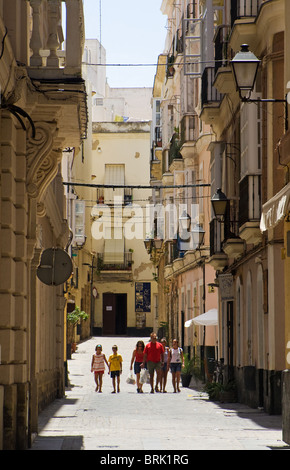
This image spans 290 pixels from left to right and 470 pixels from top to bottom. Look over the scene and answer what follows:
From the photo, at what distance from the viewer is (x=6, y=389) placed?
39.8 ft

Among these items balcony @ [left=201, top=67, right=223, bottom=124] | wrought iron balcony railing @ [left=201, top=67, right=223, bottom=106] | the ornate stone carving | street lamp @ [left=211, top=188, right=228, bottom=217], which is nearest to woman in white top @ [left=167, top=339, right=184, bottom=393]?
balcony @ [left=201, top=67, right=223, bottom=124]

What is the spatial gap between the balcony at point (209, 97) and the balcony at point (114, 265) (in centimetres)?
3902

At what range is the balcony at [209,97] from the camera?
86.7 ft

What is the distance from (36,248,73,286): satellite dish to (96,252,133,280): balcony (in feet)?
162

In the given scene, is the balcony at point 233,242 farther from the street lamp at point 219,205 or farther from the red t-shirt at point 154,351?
the red t-shirt at point 154,351

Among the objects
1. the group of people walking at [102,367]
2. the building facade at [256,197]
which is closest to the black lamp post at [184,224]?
the group of people walking at [102,367]

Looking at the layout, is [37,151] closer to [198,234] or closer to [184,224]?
[198,234]

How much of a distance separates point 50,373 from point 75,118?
1018 cm

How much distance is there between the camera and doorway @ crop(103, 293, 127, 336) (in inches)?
2603

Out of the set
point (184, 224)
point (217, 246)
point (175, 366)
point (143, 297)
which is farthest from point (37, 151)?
point (143, 297)

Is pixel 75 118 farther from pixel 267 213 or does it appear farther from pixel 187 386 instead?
pixel 187 386

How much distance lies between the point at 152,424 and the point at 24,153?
635 cm

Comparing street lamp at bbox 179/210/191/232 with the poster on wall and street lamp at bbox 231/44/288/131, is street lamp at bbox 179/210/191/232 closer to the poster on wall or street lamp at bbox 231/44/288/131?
street lamp at bbox 231/44/288/131

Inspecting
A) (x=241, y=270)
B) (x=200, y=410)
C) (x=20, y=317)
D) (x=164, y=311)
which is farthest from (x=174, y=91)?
(x=20, y=317)
